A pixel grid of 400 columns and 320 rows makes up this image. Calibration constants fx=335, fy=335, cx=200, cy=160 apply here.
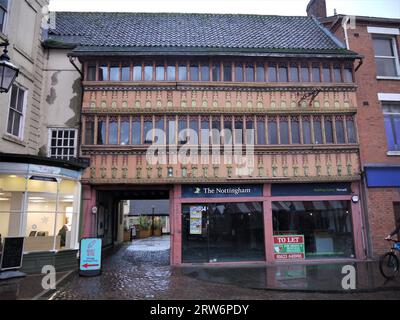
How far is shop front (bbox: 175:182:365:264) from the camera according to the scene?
14.2 m

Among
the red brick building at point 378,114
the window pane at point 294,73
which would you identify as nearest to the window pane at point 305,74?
the window pane at point 294,73

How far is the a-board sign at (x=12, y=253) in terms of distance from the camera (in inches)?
410

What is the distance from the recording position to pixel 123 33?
1747 centimetres

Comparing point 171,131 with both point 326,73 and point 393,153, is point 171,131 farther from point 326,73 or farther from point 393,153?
point 393,153

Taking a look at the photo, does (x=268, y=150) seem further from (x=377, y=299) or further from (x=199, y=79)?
(x=377, y=299)

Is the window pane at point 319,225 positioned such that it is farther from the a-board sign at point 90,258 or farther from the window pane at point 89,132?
the window pane at point 89,132

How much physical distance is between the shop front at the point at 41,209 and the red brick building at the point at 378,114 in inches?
492

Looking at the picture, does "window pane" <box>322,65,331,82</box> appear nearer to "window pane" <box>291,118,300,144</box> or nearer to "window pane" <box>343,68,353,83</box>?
"window pane" <box>343,68,353,83</box>

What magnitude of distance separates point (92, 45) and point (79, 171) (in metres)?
5.84

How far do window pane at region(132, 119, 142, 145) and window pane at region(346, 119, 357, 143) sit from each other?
30.7ft

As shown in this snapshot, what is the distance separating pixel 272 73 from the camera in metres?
15.5

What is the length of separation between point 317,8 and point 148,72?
41.6 feet

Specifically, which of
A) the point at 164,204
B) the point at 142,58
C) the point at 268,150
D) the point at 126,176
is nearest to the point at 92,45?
the point at 142,58

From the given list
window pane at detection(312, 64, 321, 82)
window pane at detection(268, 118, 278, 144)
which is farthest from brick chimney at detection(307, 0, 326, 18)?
window pane at detection(268, 118, 278, 144)
